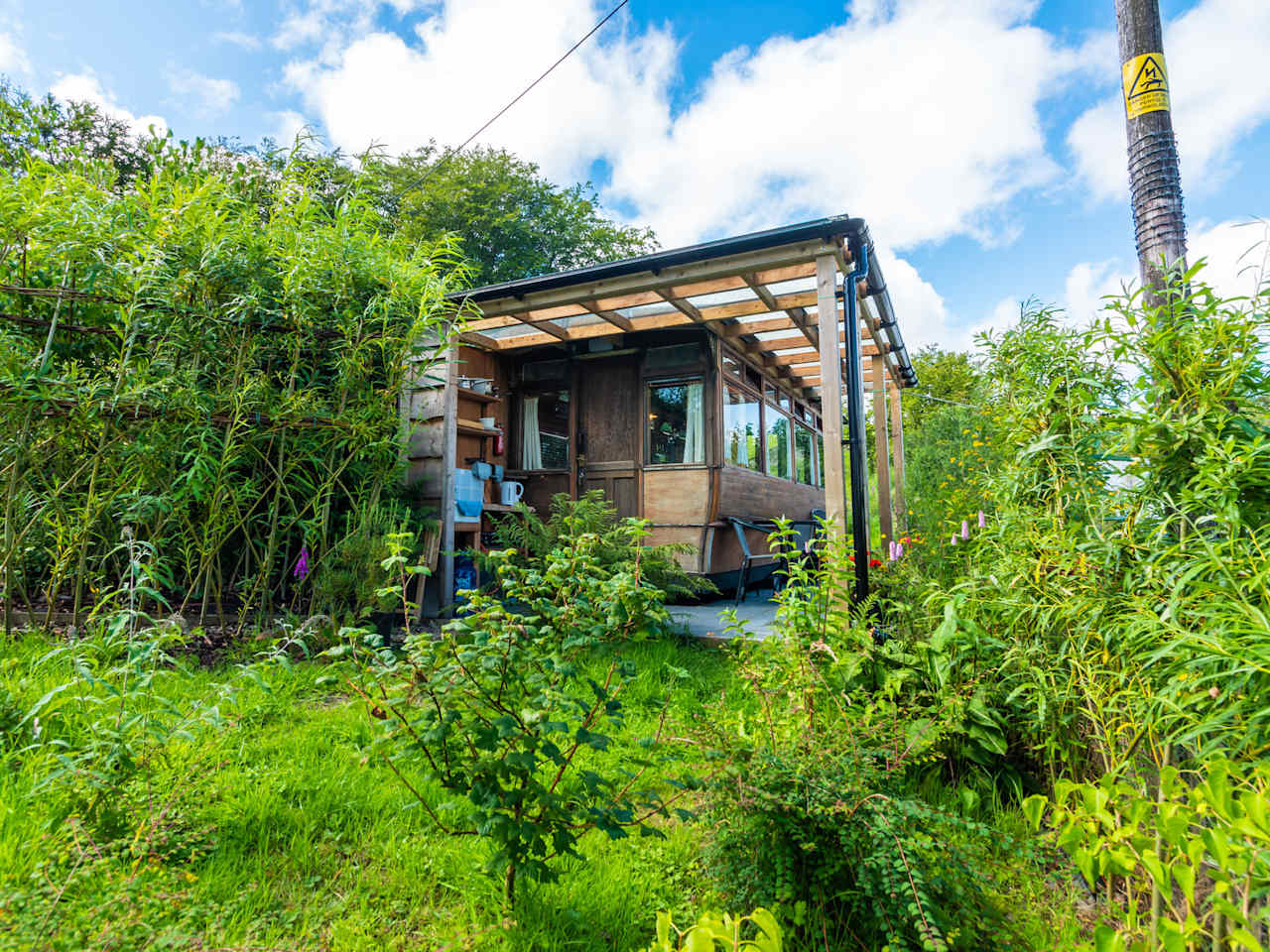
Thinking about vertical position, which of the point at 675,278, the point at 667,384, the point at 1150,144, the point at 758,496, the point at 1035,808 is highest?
the point at 675,278

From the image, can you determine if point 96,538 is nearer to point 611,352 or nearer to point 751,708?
point 751,708

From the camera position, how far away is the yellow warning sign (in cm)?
272

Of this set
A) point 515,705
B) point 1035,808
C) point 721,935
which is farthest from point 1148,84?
point 721,935

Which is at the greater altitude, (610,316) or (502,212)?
(502,212)

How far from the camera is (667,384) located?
6.54m

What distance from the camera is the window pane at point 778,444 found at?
766cm

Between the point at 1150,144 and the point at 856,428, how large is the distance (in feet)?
6.45

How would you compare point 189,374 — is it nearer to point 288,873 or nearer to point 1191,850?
point 288,873

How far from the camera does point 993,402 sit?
2.85 m

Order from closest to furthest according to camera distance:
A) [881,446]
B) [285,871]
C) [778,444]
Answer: [285,871]
[881,446]
[778,444]

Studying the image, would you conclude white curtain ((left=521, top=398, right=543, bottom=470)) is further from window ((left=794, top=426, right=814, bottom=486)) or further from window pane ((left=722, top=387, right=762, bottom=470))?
window ((left=794, top=426, right=814, bottom=486))

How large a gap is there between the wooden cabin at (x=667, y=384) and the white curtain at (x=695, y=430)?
2 cm

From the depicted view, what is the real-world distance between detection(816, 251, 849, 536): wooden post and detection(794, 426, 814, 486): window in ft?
16.5

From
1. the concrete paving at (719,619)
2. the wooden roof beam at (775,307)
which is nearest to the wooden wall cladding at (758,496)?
the concrete paving at (719,619)
